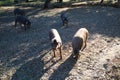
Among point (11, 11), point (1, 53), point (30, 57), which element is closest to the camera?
point (30, 57)

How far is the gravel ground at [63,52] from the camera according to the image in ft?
37.5

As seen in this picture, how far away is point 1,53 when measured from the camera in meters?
14.4

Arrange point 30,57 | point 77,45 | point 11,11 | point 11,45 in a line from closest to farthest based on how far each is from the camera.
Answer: point 77,45
point 30,57
point 11,45
point 11,11

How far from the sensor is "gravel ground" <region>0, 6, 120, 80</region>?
11.4 metres

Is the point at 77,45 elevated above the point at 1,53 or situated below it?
above

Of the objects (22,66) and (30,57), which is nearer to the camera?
(22,66)

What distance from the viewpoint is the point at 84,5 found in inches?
1058

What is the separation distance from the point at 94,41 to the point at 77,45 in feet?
9.70

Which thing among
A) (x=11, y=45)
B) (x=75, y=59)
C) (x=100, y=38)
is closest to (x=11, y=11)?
(x=11, y=45)

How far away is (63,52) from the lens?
44.0 feet

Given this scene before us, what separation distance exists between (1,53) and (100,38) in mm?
5474

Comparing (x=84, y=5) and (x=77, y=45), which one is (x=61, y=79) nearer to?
(x=77, y=45)

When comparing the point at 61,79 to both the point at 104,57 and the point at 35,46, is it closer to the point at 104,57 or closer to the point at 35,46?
the point at 104,57

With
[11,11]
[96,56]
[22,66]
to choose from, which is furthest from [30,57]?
[11,11]
